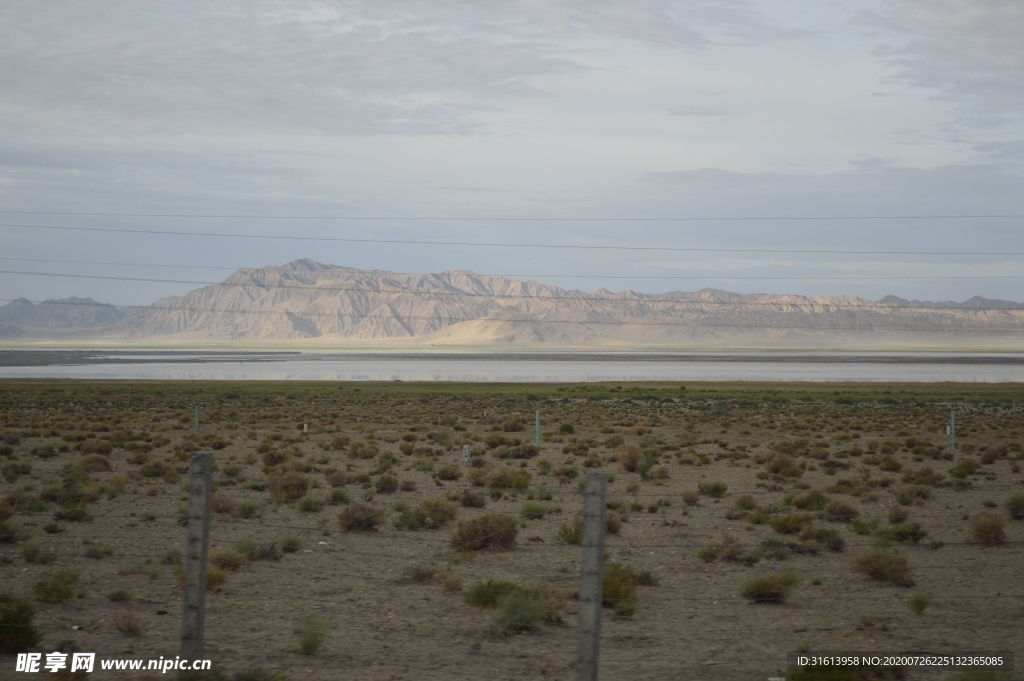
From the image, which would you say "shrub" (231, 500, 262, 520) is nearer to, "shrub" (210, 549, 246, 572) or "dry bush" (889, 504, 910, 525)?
"shrub" (210, 549, 246, 572)

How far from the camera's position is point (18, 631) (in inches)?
341

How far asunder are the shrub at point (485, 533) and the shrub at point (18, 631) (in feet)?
21.6

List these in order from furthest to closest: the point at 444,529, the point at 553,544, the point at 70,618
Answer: the point at 444,529 → the point at 553,544 → the point at 70,618

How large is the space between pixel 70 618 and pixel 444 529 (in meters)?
7.41

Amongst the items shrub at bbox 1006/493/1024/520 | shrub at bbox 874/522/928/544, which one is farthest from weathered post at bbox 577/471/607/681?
shrub at bbox 1006/493/1024/520

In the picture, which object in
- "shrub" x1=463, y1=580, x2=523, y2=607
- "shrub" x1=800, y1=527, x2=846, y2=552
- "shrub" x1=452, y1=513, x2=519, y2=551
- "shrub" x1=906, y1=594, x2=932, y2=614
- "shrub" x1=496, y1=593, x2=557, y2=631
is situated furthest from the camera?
"shrub" x1=800, y1=527, x2=846, y2=552

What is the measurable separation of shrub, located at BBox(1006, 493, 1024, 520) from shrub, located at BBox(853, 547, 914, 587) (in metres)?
5.76

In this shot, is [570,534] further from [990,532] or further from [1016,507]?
[1016,507]

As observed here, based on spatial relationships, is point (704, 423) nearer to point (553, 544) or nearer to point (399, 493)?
point (399, 493)

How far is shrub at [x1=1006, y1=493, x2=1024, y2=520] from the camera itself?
17.1m

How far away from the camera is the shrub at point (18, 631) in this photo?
28.0 feet

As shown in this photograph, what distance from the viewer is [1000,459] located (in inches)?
1107

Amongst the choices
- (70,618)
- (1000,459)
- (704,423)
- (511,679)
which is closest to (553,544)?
(511,679)

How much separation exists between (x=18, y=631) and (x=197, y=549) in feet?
10.9
